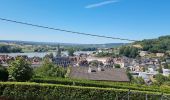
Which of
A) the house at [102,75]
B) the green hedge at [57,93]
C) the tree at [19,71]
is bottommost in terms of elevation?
the house at [102,75]

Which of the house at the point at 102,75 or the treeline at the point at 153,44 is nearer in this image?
the treeline at the point at 153,44

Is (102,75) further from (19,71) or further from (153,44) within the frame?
(19,71)

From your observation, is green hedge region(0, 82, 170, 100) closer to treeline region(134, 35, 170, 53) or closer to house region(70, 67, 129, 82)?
treeline region(134, 35, 170, 53)

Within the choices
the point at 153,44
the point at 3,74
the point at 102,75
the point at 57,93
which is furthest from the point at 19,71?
the point at 153,44

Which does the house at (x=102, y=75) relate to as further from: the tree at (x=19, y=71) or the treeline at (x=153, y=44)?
the tree at (x=19, y=71)

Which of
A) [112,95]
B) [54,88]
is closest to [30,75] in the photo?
[54,88]

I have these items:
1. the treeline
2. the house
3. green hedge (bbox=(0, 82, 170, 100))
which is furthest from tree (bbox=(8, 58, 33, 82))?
the house

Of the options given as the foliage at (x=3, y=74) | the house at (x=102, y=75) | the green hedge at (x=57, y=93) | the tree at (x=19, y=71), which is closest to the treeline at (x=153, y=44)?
the green hedge at (x=57, y=93)

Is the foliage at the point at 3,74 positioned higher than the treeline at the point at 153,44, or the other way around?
the treeline at the point at 153,44
